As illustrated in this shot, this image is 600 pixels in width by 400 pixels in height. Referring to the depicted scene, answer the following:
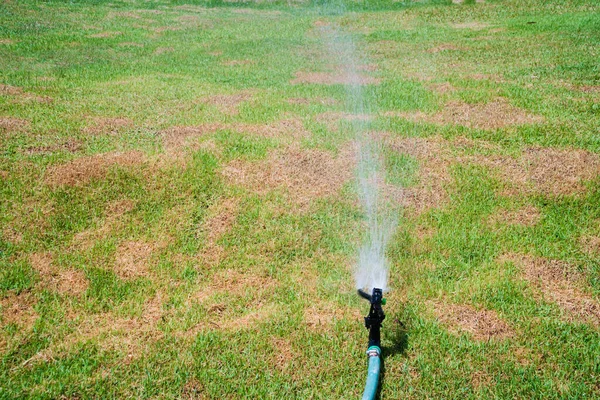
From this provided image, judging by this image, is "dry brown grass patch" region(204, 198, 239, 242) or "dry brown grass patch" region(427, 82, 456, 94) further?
"dry brown grass patch" region(427, 82, 456, 94)

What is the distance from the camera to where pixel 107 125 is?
7.33 meters

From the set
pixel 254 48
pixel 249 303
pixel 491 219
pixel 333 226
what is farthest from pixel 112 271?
pixel 254 48

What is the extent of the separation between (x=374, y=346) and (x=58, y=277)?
9.45 feet

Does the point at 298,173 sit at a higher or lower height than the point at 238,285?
higher

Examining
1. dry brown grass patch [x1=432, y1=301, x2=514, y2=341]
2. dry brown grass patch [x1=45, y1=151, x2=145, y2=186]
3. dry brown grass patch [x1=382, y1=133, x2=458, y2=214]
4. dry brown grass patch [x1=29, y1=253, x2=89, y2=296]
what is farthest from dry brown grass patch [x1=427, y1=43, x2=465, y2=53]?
dry brown grass patch [x1=29, y1=253, x2=89, y2=296]

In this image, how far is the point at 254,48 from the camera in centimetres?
1388

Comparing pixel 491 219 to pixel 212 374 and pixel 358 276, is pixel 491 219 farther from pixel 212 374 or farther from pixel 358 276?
pixel 212 374

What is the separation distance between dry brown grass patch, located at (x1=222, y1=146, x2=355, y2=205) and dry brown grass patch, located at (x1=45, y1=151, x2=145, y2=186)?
1.23m

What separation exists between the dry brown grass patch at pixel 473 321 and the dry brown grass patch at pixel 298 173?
82.6 inches

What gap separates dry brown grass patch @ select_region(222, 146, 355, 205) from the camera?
228 inches

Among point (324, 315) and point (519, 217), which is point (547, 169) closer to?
point (519, 217)

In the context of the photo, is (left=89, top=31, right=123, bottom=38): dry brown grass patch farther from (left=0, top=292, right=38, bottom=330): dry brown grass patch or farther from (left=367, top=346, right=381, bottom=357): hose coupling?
(left=367, top=346, right=381, bottom=357): hose coupling

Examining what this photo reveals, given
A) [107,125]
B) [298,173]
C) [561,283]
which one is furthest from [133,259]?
[561,283]

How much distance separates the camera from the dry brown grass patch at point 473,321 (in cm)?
378
